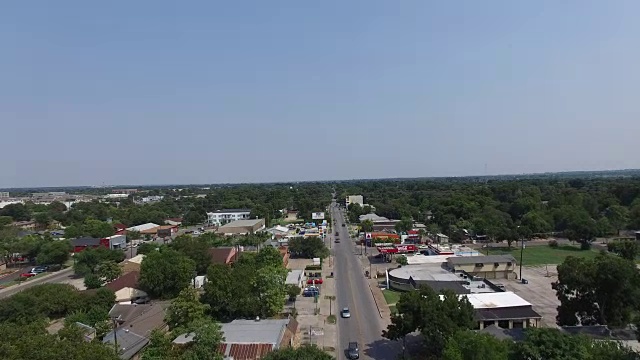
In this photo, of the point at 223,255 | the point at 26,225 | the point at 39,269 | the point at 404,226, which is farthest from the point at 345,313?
the point at 26,225

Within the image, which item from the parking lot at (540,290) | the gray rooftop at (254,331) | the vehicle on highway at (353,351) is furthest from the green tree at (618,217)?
the gray rooftop at (254,331)

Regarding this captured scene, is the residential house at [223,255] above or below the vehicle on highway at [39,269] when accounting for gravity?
above

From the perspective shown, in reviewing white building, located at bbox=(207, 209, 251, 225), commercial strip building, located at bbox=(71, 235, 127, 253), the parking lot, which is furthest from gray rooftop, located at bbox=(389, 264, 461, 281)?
white building, located at bbox=(207, 209, 251, 225)

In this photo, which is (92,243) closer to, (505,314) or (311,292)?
(311,292)

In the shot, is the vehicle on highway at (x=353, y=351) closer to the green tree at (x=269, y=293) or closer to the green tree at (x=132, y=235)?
the green tree at (x=269, y=293)

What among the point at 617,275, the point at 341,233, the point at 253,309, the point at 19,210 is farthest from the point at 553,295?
the point at 19,210

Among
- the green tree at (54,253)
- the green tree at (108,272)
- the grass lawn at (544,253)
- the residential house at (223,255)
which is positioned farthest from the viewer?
the green tree at (54,253)
